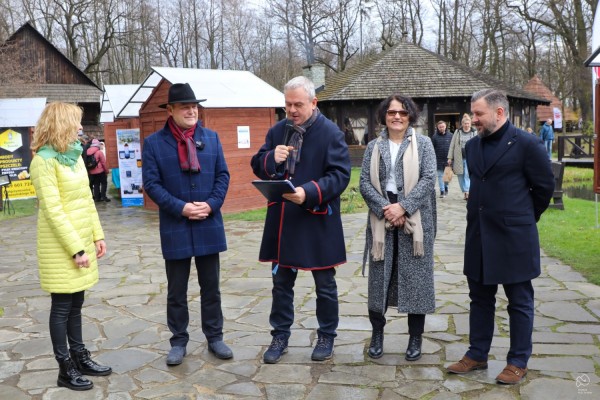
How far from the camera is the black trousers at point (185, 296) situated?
14.7 feet

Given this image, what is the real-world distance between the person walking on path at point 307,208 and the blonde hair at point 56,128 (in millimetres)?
1315

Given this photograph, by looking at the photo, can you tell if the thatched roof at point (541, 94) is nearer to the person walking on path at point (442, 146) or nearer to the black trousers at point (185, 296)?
the person walking on path at point (442, 146)

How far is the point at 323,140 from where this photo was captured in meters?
4.34

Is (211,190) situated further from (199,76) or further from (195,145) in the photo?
(199,76)

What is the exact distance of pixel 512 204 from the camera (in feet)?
12.9

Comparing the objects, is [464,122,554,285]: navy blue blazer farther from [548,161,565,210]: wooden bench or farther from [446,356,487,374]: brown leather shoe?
[548,161,565,210]: wooden bench

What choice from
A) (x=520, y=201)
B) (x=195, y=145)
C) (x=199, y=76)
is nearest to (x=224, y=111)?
(x=199, y=76)

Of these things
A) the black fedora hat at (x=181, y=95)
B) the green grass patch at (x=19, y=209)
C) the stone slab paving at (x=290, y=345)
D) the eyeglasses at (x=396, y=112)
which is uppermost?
the black fedora hat at (x=181, y=95)

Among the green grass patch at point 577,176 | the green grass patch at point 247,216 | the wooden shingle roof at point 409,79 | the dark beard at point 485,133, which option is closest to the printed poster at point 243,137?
the green grass patch at point 247,216

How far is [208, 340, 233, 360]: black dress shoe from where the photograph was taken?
4527 millimetres

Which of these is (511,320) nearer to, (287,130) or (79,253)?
(287,130)

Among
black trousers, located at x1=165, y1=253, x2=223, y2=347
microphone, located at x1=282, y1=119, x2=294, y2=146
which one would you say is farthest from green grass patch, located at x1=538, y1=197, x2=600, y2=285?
black trousers, located at x1=165, y1=253, x2=223, y2=347

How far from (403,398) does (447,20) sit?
42.7 meters

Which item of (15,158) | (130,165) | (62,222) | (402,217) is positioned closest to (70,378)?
(62,222)
